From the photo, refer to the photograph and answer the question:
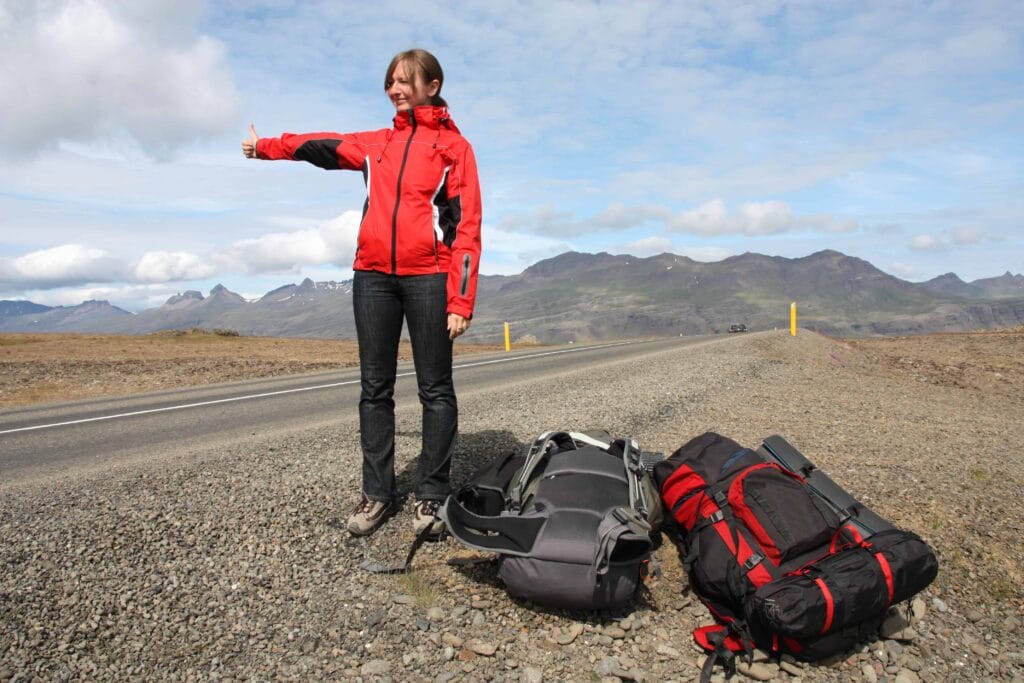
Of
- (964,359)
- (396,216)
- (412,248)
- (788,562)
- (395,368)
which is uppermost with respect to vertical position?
(396,216)

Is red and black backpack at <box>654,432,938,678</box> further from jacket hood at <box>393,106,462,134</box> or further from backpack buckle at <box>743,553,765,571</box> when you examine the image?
jacket hood at <box>393,106,462,134</box>

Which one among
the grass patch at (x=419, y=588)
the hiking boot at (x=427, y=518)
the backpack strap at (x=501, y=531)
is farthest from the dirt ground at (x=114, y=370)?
the backpack strap at (x=501, y=531)

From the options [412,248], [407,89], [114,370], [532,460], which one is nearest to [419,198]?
[412,248]

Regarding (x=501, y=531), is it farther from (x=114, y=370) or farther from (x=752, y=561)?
(x=114, y=370)

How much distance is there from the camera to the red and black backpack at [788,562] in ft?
9.25

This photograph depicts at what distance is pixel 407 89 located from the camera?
11.3 ft

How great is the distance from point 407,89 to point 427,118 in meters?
0.19

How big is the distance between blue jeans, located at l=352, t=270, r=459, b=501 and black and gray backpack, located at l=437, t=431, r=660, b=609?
1.01 ft

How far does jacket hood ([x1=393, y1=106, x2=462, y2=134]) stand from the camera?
3.42 meters

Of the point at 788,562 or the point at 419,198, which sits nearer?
the point at 788,562

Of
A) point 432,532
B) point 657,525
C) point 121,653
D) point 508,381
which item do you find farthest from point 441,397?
point 508,381

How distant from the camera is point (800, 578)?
2881 millimetres

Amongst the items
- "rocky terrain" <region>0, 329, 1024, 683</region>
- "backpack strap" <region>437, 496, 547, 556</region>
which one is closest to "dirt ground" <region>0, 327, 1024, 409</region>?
"rocky terrain" <region>0, 329, 1024, 683</region>

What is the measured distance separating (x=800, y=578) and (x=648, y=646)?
2.56ft
